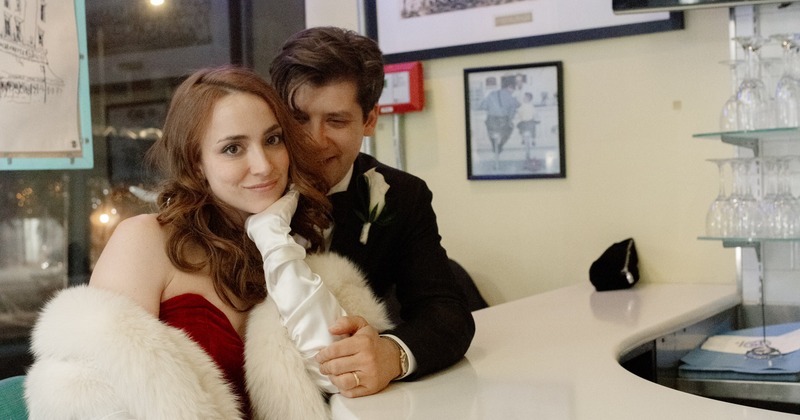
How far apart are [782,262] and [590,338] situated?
1005mm

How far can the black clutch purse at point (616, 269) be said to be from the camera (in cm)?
252

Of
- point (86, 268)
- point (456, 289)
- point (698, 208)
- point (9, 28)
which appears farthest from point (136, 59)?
point (698, 208)

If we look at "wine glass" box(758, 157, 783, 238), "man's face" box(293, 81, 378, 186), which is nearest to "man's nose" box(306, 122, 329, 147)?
"man's face" box(293, 81, 378, 186)

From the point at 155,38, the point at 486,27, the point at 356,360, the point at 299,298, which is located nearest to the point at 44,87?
the point at 155,38

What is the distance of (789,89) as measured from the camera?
2115 mm

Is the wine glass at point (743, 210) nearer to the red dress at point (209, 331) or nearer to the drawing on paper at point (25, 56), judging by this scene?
the red dress at point (209, 331)

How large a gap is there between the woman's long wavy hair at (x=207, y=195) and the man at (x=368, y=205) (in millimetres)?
113

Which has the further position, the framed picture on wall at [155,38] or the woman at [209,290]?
the framed picture on wall at [155,38]

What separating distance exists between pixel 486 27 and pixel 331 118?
1.43 meters

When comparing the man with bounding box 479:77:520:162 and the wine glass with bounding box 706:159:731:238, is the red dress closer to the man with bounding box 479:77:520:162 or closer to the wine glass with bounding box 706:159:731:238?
the wine glass with bounding box 706:159:731:238

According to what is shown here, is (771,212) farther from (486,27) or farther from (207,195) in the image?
(207,195)

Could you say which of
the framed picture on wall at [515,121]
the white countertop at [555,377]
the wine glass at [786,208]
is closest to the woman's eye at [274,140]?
the white countertop at [555,377]

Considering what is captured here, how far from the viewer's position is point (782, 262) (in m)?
2.43

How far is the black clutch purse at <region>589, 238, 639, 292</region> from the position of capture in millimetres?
2520
